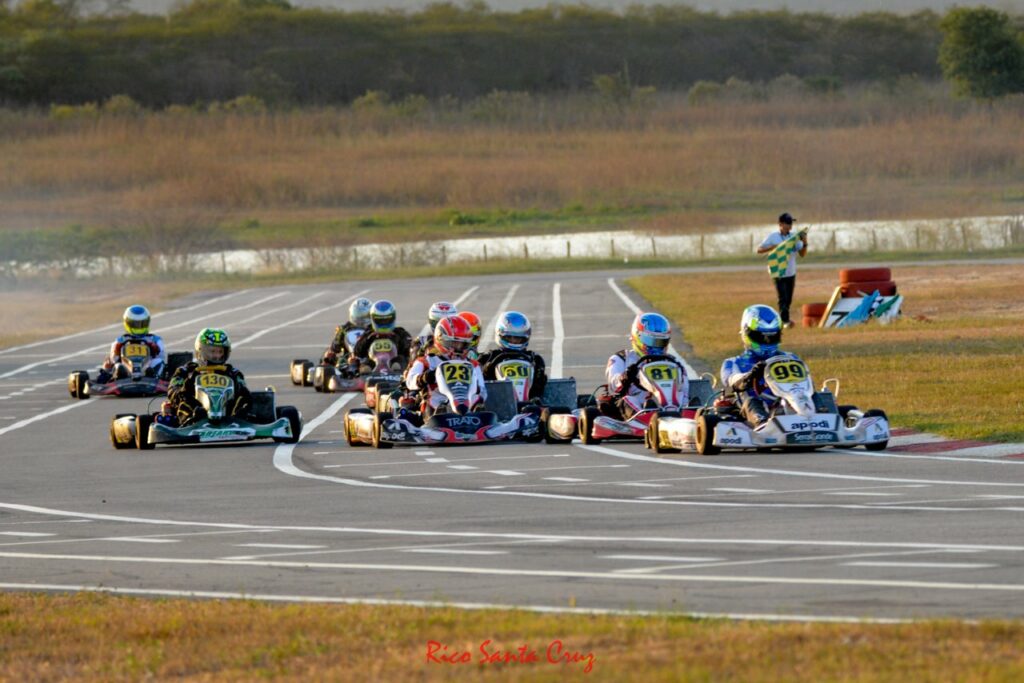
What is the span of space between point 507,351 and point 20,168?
8420cm

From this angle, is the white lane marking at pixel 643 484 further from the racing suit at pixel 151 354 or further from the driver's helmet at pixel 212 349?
the racing suit at pixel 151 354

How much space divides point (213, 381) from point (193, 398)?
0.99ft

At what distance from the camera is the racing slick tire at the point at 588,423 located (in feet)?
58.1

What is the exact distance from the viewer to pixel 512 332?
19359 millimetres

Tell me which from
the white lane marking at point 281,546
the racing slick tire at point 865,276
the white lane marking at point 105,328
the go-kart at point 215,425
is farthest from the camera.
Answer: the white lane marking at point 105,328

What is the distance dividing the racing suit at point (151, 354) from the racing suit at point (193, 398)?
23.3 ft

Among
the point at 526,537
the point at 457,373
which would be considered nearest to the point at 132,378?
the point at 457,373

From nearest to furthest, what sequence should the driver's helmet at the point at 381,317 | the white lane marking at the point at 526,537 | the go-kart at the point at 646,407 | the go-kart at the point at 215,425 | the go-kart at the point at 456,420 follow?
the white lane marking at the point at 526,537, the go-kart at the point at 646,407, the go-kart at the point at 456,420, the go-kart at the point at 215,425, the driver's helmet at the point at 381,317

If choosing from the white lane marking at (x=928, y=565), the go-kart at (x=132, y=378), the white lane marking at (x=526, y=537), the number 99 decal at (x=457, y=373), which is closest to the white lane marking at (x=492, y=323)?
the go-kart at (x=132, y=378)

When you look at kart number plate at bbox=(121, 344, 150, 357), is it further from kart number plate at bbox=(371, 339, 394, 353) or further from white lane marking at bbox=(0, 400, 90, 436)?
kart number plate at bbox=(371, 339, 394, 353)

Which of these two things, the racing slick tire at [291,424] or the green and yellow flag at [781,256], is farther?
the green and yellow flag at [781,256]

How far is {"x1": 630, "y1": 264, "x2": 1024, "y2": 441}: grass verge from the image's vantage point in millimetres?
19297

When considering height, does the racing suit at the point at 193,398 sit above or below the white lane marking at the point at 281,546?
above

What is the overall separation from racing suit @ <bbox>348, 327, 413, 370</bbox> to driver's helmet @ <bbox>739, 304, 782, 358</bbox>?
9.48 m
